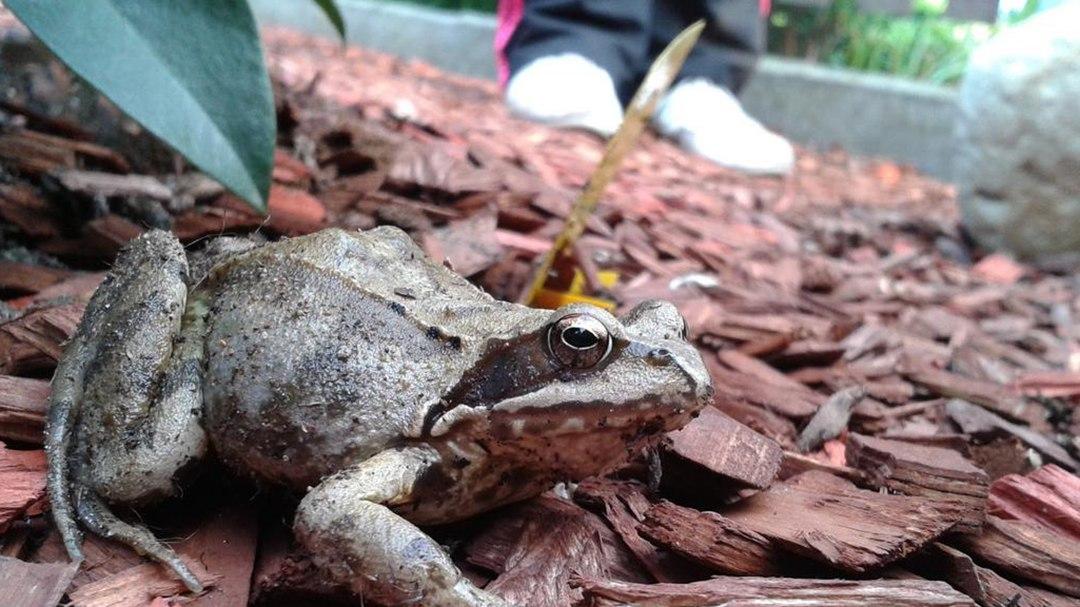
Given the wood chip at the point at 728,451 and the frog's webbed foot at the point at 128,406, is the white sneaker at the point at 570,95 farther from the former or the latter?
the frog's webbed foot at the point at 128,406

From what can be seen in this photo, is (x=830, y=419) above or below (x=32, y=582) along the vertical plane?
below

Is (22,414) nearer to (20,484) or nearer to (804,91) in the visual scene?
(20,484)

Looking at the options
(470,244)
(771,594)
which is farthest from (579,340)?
(470,244)

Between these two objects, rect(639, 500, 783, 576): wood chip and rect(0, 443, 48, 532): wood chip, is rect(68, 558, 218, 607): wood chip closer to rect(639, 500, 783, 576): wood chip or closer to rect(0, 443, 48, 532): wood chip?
rect(0, 443, 48, 532): wood chip

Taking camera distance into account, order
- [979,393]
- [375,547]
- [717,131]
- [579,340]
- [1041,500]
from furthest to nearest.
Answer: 1. [717,131]
2. [979,393]
3. [1041,500]
4. [579,340]
5. [375,547]

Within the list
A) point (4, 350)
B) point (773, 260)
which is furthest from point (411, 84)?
point (4, 350)

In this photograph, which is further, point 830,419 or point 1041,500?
point 830,419
